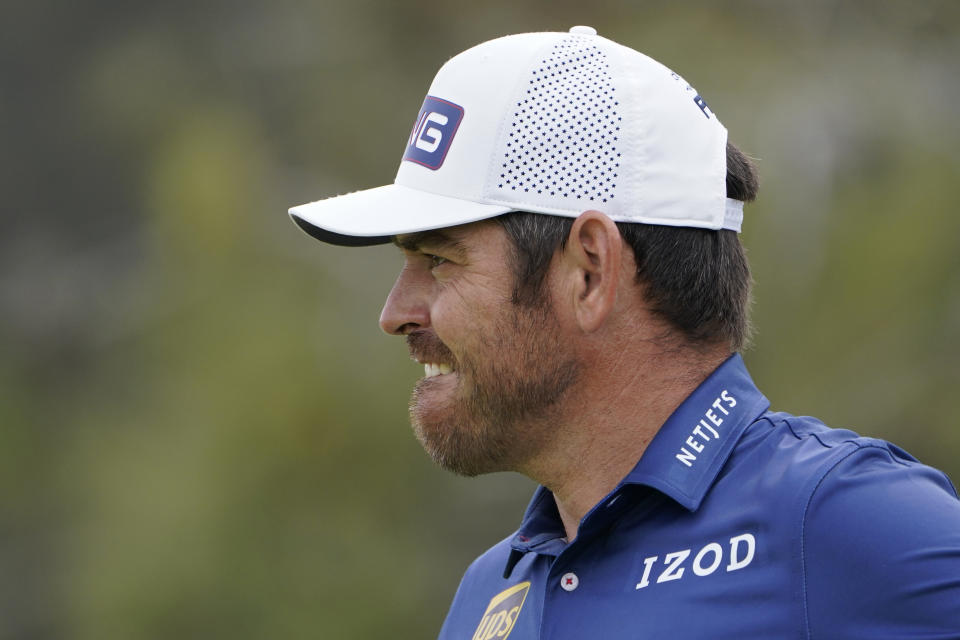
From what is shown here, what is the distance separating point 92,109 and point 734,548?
35.8ft

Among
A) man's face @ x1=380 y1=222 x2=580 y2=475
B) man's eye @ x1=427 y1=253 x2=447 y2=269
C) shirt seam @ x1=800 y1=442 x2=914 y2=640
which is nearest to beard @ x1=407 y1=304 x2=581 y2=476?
man's face @ x1=380 y1=222 x2=580 y2=475

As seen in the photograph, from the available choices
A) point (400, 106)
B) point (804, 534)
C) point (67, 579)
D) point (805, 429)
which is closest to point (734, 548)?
point (804, 534)

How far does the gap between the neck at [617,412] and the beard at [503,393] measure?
4 centimetres

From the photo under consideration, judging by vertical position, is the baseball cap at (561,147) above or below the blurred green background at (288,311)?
above

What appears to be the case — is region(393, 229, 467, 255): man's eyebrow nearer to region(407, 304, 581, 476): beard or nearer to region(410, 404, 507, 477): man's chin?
region(407, 304, 581, 476): beard

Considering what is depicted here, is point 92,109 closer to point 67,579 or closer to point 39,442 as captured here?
point 39,442

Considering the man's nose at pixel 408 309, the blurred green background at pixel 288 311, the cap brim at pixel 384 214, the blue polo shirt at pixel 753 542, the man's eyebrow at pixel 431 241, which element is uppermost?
the cap brim at pixel 384 214

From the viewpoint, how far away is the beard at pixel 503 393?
217 centimetres

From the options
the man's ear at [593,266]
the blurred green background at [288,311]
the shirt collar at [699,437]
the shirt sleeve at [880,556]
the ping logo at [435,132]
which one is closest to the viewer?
the shirt sleeve at [880,556]

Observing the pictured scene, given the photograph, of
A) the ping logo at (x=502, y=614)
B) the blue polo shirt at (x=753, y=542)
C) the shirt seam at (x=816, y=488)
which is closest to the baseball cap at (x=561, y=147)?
the blue polo shirt at (x=753, y=542)

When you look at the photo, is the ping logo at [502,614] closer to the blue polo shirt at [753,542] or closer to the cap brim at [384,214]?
the blue polo shirt at [753,542]

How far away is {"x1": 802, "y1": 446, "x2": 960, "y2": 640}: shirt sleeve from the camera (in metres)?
1.65

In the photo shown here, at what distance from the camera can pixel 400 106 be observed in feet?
39.1

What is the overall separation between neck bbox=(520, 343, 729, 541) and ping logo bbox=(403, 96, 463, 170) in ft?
1.51
